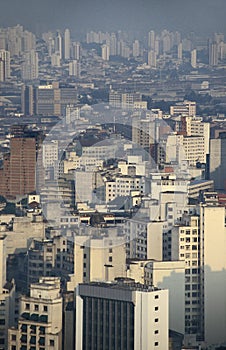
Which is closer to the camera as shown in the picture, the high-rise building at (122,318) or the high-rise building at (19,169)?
the high-rise building at (122,318)

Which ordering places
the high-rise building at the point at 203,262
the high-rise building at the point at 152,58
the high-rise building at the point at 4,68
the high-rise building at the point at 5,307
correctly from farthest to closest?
the high-rise building at the point at 152,58 → the high-rise building at the point at 4,68 → the high-rise building at the point at 203,262 → the high-rise building at the point at 5,307

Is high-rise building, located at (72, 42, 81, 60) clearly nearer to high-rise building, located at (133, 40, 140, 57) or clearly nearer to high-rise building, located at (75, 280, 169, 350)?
high-rise building, located at (133, 40, 140, 57)

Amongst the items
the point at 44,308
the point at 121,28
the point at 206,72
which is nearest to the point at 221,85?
the point at 206,72

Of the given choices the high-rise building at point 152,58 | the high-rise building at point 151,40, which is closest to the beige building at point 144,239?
the high-rise building at point 151,40

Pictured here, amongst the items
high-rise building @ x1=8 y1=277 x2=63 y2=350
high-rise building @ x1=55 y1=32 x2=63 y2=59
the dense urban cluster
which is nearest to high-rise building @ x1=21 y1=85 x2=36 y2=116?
the dense urban cluster

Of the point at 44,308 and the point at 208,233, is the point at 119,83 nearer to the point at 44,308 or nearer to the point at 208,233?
the point at 208,233

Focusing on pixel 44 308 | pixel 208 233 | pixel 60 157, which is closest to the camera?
pixel 44 308

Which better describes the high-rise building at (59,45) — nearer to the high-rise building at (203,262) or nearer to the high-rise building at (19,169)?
the high-rise building at (19,169)
